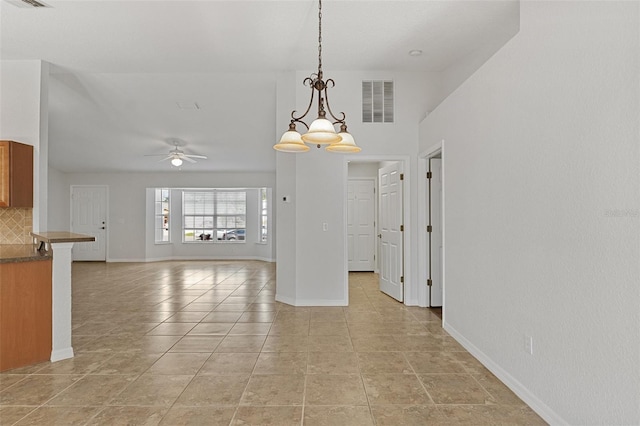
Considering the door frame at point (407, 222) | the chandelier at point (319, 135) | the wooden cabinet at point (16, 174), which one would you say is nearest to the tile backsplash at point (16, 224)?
the wooden cabinet at point (16, 174)

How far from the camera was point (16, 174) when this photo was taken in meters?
4.18

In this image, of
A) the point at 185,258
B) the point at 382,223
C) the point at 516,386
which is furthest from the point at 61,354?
the point at 185,258

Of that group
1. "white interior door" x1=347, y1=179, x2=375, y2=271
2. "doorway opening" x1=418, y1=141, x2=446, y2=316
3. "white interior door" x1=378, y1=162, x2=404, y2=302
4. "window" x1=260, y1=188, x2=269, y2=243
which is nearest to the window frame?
"window" x1=260, y1=188, x2=269, y2=243

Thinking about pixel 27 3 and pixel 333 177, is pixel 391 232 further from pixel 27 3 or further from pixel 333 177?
pixel 27 3

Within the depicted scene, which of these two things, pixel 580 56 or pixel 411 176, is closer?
pixel 580 56

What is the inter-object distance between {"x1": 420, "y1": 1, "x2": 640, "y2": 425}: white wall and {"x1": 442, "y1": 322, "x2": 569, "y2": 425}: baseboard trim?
0.5 inches

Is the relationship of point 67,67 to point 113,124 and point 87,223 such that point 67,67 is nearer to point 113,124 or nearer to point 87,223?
point 113,124

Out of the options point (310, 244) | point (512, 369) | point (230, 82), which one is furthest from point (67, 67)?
point (512, 369)

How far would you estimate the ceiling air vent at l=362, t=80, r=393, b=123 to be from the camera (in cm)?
509

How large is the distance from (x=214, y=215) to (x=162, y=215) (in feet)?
4.68

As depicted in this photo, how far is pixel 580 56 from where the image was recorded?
1.98 m

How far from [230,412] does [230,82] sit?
4.84m

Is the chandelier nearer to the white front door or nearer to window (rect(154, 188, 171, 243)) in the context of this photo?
window (rect(154, 188, 171, 243))

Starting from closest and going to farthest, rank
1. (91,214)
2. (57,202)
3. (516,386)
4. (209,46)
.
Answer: (516,386)
(209,46)
(57,202)
(91,214)
